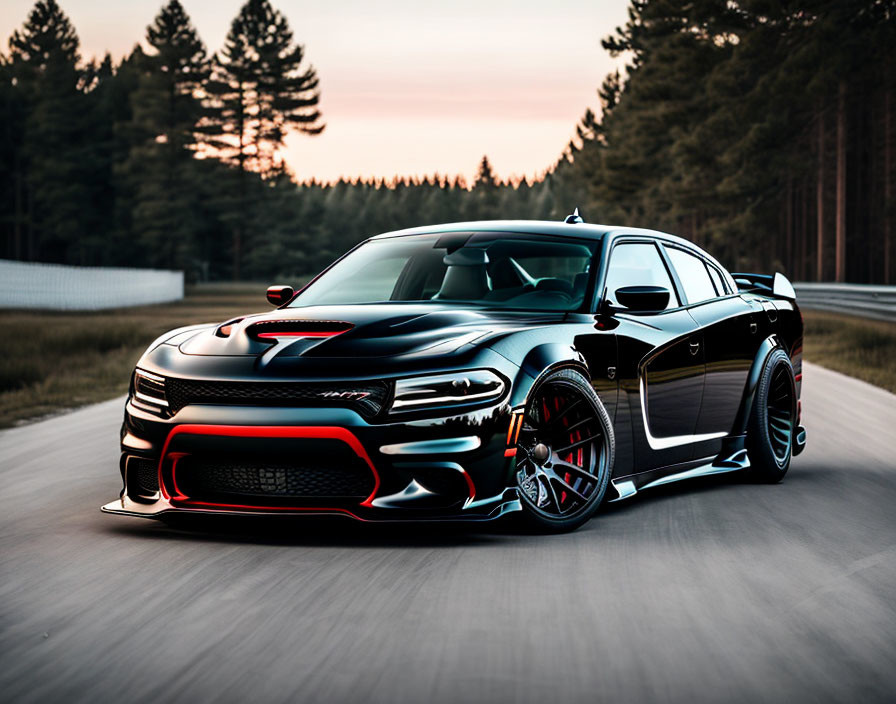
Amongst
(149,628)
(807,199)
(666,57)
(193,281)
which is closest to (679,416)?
(149,628)

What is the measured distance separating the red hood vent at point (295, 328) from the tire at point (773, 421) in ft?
10.3

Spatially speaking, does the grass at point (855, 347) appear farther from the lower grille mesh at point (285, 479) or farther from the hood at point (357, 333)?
the lower grille mesh at point (285, 479)

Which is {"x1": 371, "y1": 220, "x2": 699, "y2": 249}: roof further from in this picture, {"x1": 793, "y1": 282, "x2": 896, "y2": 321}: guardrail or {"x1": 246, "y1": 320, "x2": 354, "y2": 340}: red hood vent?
{"x1": 793, "y1": 282, "x2": 896, "y2": 321}: guardrail

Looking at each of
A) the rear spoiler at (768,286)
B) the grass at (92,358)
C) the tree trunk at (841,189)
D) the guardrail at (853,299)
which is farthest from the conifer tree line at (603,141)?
the rear spoiler at (768,286)

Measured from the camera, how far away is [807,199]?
95.0 meters

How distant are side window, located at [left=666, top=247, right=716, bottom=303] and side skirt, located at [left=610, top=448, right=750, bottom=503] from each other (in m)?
0.94

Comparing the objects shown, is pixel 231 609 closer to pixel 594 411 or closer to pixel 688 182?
pixel 594 411

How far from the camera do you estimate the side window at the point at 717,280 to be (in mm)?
8602

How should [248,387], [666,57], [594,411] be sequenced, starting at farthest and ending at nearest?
[666,57] < [594,411] < [248,387]

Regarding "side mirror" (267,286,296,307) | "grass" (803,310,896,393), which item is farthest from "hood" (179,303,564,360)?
"grass" (803,310,896,393)

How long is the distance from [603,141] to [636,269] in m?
121

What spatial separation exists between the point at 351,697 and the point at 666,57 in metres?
68.7

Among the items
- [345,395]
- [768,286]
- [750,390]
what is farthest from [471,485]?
[768,286]

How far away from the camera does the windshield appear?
7.25 metres
